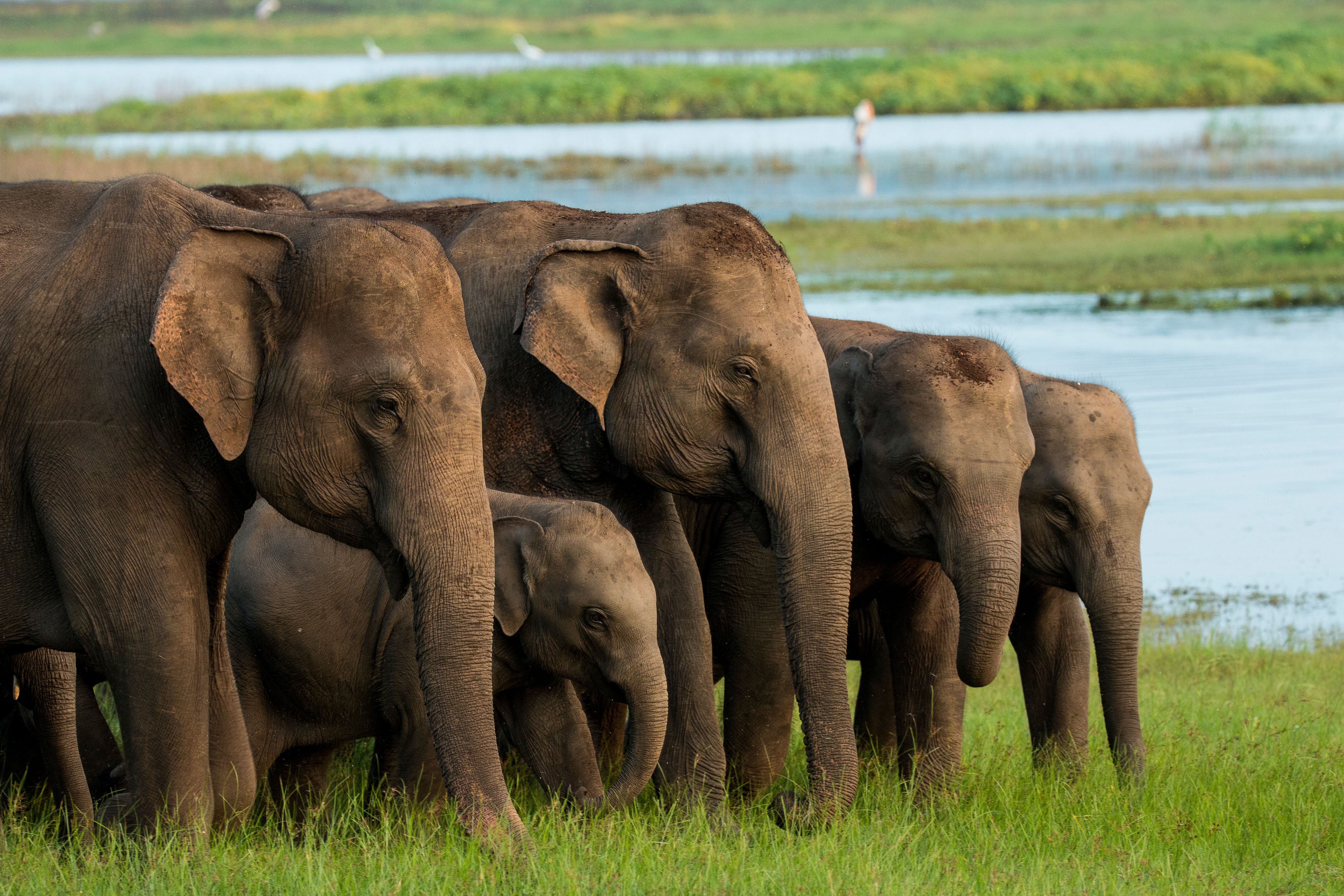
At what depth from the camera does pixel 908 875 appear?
16.5ft

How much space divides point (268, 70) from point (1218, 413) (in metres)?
78.6

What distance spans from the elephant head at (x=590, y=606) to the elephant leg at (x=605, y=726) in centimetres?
121

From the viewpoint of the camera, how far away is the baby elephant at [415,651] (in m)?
5.52

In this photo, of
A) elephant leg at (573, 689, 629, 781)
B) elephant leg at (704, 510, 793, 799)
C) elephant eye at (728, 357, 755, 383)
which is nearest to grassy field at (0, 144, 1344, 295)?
elephant leg at (573, 689, 629, 781)

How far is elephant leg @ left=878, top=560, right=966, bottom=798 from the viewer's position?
6520 mm

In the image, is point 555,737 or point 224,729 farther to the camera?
point 555,737

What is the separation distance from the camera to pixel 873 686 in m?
7.50

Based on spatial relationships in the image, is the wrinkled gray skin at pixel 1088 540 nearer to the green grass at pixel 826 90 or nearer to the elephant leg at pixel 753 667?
the elephant leg at pixel 753 667

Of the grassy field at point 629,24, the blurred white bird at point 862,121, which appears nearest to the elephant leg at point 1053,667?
the blurred white bird at point 862,121

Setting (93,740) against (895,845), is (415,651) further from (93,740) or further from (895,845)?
(93,740)

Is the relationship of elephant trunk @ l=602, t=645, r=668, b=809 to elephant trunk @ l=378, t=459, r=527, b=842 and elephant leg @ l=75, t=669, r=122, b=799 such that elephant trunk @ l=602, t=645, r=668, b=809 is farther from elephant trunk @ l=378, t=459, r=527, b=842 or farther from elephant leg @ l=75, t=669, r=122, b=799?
elephant leg @ l=75, t=669, r=122, b=799

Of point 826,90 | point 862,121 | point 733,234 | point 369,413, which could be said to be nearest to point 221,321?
point 369,413

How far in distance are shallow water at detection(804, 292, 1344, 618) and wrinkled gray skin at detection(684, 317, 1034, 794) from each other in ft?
6.66

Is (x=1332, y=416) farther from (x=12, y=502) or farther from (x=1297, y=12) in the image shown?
(x=1297, y=12)
